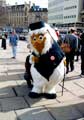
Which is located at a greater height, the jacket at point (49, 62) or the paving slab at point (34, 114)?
the jacket at point (49, 62)

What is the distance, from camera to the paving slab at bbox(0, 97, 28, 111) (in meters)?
7.02

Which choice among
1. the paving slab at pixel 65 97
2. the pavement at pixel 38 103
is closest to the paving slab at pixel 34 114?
the pavement at pixel 38 103

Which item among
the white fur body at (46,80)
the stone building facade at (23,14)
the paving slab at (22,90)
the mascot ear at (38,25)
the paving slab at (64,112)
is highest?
the mascot ear at (38,25)

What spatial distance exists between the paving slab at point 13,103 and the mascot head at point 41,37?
1178mm

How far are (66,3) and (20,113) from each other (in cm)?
10266

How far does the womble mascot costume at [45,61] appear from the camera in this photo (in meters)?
7.60

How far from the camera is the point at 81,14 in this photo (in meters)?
98.9

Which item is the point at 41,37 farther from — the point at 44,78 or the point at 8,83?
the point at 8,83

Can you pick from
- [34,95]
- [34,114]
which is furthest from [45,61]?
[34,114]

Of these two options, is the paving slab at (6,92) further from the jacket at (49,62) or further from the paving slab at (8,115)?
the paving slab at (8,115)

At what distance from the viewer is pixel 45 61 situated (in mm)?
7625

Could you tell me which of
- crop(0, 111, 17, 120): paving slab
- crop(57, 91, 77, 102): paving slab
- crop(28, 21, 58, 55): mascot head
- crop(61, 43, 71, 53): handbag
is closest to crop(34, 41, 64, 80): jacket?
crop(28, 21, 58, 55): mascot head

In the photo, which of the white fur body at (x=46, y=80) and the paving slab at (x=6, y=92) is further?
the paving slab at (x=6, y=92)

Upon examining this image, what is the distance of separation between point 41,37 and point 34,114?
190cm
